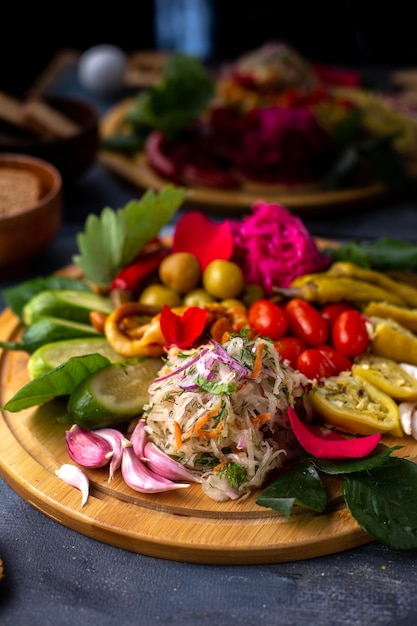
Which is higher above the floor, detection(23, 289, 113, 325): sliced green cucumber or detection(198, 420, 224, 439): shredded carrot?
detection(198, 420, 224, 439): shredded carrot

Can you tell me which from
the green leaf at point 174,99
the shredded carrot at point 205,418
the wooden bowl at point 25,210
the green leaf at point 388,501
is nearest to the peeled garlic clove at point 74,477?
the shredded carrot at point 205,418

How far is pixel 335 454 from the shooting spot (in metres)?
2.15

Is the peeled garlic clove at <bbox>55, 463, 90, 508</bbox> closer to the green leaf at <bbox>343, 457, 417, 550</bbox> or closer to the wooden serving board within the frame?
the wooden serving board

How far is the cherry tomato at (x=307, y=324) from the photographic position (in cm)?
258

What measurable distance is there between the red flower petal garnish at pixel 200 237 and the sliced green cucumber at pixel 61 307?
382mm

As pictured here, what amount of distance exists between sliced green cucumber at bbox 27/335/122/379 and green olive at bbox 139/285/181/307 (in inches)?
9.1

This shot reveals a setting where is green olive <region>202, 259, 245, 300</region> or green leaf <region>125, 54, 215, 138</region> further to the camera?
green leaf <region>125, 54, 215, 138</region>

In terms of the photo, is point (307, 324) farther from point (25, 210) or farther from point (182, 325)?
point (25, 210)

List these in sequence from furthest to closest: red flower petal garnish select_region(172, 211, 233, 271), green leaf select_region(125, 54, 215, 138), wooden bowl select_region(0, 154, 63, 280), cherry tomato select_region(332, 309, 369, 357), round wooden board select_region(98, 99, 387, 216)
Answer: green leaf select_region(125, 54, 215, 138)
round wooden board select_region(98, 99, 387, 216)
wooden bowl select_region(0, 154, 63, 280)
red flower petal garnish select_region(172, 211, 233, 271)
cherry tomato select_region(332, 309, 369, 357)

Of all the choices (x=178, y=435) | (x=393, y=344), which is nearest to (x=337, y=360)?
(x=393, y=344)

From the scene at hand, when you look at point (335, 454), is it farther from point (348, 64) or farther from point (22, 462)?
point (348, 64)

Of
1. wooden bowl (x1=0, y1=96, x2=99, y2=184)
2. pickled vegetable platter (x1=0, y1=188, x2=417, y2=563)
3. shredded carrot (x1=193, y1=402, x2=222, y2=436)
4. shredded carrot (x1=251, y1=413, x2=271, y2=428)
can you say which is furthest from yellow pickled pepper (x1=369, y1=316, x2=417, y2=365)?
wooden bowl (x1=0, y1=96, x2=99, y2=184)

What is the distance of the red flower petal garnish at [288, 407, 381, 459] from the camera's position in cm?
215

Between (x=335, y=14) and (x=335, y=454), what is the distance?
216 inches
